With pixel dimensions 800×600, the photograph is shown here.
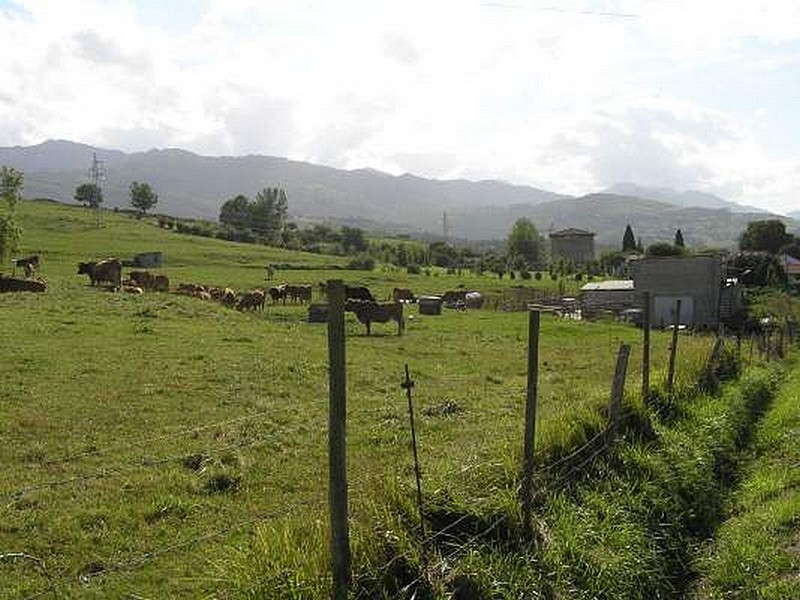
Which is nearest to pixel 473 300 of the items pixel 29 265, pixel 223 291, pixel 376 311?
pixel 223 291

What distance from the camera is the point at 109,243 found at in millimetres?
79250

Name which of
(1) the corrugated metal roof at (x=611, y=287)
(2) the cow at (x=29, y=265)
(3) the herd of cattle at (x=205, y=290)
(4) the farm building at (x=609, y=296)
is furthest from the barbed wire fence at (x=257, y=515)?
(1) the corrugated metal roof at (x=611, y=287)

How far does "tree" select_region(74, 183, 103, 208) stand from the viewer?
135 m

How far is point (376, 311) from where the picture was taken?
33906 millimetres

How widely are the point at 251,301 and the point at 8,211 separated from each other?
23047mm

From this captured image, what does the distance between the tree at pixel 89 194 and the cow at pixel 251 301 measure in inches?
3928

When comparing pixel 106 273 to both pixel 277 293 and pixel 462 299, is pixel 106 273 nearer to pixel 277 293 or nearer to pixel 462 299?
pixel 277 293

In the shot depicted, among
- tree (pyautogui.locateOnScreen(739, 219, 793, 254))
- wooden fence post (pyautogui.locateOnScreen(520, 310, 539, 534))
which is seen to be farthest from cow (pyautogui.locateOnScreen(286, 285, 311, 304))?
tree (pyautogui.locateOnScreen(739, 219, 793, 254))

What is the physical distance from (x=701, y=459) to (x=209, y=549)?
767cm

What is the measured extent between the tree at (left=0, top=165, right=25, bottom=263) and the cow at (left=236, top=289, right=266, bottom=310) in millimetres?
19522

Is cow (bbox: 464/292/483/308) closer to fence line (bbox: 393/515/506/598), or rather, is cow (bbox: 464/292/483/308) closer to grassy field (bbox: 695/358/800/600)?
grassy field (bbox: 695/358/800/600)

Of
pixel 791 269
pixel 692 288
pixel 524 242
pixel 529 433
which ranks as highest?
pixel 529 433

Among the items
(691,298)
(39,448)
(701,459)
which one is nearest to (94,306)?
(39,448)

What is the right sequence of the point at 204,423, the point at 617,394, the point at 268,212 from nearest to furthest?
the point at 617,394 < the point at 204,423 < the point at 268,212
